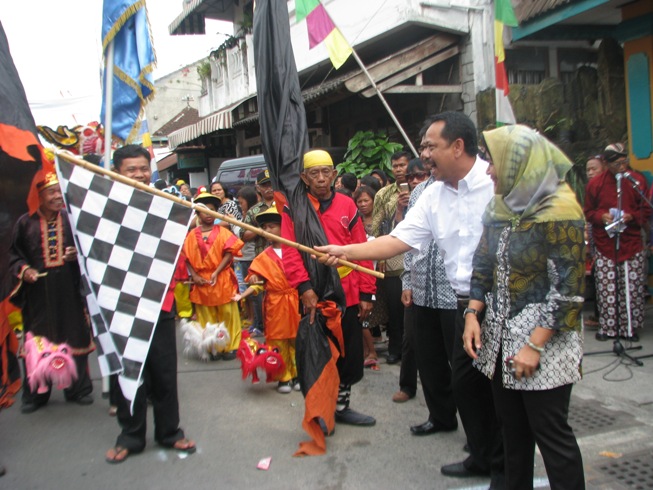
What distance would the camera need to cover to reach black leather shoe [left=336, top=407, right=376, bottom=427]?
4.04 meters

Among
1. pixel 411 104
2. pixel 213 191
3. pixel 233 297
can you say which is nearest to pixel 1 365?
pixel 233 297

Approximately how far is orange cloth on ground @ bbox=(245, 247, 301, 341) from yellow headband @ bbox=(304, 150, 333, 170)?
4.89ft

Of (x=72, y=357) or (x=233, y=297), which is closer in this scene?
(x=72, y=357)

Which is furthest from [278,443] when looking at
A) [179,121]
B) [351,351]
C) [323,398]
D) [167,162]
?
[179,121]

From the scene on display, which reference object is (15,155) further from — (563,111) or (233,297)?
(563,111)

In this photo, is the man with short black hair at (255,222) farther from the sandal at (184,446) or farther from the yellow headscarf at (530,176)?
the yellow headscarf at (530,176)

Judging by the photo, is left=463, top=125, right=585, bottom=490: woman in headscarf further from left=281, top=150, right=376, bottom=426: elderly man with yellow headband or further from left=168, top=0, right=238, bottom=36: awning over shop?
left=168, top=0, right=238, bottom=36: awning over shop

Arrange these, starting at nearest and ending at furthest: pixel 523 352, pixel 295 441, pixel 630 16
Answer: pixel 523 352 < pixel 295 441 < pixel 630 16

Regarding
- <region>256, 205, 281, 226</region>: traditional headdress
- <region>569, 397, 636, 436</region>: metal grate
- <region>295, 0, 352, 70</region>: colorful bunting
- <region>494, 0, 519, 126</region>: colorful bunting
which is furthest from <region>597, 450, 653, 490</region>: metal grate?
<region>295, 0, 352, 70</region>: colorful bunting

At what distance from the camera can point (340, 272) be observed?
4043 millimetres

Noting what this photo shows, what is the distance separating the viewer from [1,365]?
356 centimetres

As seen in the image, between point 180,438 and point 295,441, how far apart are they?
2.54 ft

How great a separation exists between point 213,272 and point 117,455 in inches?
99.8

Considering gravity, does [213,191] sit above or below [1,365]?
above
